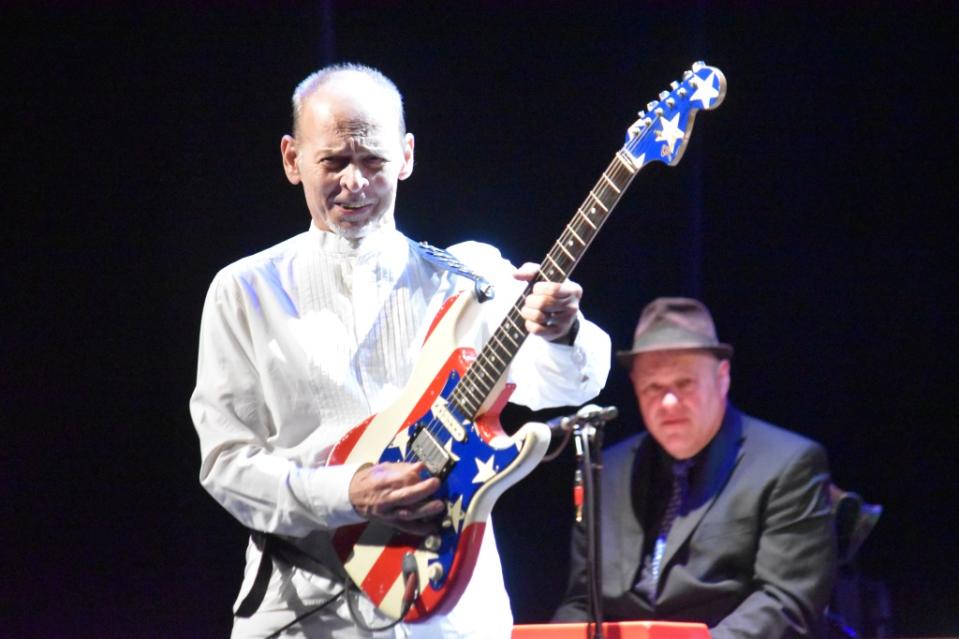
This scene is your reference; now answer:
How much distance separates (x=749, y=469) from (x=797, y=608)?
1.48 feet

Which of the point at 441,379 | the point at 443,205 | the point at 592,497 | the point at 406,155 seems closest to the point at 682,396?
the point at 443,205

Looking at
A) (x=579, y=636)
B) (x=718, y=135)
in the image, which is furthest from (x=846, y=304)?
(x=579, y=636)

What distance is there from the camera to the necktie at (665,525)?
3633 mm

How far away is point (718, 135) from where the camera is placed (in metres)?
4.38

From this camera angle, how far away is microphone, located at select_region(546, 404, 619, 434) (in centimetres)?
237

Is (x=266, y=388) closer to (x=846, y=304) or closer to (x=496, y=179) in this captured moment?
(x=496, y=179)

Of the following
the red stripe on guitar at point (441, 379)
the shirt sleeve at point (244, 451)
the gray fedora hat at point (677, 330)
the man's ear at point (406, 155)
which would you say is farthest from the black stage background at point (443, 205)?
the red stripe on guitar at point (441, 379)

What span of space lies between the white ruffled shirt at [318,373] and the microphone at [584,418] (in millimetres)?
40

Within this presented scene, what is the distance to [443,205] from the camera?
4.39 m

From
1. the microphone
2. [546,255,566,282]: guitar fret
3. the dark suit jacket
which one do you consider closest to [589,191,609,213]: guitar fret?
[546,255,566,282]: guitar fret

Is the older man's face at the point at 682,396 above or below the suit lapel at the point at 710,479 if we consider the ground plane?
above

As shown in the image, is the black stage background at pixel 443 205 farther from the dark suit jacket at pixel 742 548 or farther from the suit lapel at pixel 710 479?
the dark suit jacket at pixel 742 548

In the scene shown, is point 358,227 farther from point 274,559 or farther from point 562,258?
point 274,559

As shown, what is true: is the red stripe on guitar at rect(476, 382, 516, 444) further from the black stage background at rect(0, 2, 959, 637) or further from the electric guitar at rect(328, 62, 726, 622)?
the black stage background at rect(0, 2, 959, 637)
